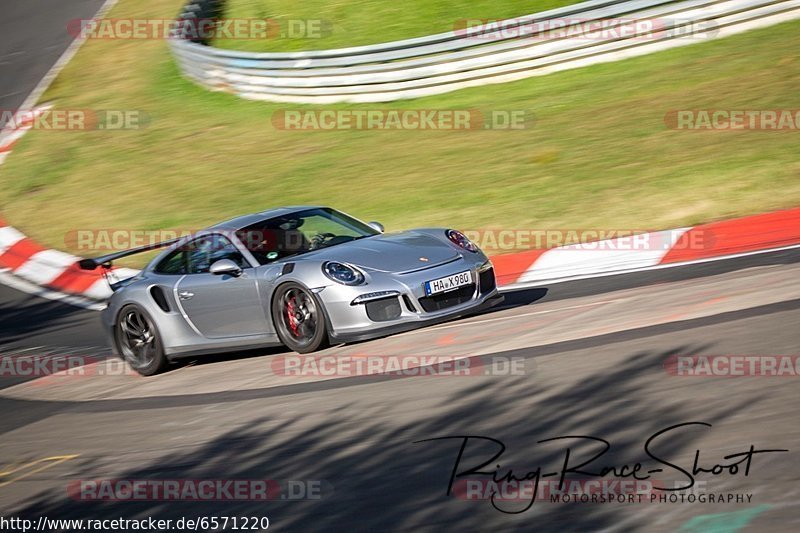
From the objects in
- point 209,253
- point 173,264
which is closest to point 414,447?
point 209,253

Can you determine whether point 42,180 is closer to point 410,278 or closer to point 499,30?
point 499,30

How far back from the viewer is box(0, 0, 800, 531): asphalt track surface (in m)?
4.18

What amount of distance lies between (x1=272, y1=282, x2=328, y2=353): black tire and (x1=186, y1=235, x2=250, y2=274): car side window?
0.64 m

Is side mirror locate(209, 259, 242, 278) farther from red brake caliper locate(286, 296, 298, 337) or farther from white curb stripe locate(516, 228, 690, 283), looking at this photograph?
white curb stripe locate(516, 228, 690, 283)

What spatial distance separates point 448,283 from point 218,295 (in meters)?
1.94

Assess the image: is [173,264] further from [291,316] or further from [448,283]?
[448,283]

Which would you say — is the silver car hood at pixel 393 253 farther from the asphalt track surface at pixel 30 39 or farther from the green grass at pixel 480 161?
the asphalt track surface at pixel 30 39

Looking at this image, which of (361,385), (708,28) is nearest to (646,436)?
(361,385)

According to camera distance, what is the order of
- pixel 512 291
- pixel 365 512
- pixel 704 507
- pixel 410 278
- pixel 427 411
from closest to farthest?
pixel 704 507
pixel 365 512
pixel 427 411
pixel 410 278
pixel 512 291

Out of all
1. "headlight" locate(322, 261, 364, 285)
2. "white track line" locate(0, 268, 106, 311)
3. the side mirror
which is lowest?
"white track line" locate(0, 268, 106, 311)

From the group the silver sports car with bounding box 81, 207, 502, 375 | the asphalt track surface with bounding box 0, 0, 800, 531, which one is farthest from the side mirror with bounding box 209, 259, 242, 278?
the asphalt track surface with bounding box 0, 0, 800, 531

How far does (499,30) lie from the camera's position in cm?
1555

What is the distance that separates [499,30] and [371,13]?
5.19 metres

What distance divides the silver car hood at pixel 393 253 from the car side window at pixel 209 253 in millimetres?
763
